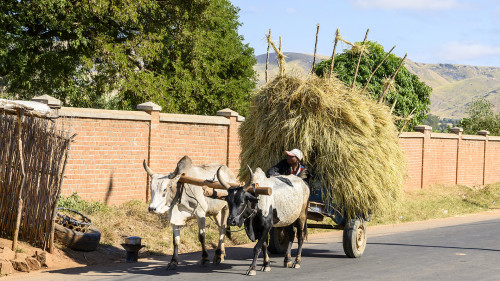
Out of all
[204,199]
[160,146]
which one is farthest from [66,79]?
[204,199]

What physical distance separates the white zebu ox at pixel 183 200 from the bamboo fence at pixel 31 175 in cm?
205

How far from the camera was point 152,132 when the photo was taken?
16359mm

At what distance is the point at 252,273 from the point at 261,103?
11.8 feet

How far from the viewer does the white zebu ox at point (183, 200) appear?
32.0ft

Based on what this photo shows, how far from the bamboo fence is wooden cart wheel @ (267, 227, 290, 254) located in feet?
13.2

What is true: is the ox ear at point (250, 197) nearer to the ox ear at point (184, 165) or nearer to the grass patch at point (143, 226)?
the ox ear at point (184, 165)

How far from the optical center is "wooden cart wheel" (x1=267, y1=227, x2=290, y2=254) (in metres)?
12.1

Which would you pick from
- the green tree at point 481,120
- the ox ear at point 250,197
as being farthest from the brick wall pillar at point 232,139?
the green tree at point 481,120

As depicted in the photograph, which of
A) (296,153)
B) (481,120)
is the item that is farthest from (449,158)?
(296,153)

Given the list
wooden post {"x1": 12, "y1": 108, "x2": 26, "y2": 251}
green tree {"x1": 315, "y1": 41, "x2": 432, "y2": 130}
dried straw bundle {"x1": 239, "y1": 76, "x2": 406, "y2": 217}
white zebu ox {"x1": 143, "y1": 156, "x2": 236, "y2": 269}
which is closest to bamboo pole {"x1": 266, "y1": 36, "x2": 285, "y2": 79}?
dried straw bundle {"x1": 239, "y1": 76, "x2": 406, "y2": 217}

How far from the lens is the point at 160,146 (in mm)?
16688

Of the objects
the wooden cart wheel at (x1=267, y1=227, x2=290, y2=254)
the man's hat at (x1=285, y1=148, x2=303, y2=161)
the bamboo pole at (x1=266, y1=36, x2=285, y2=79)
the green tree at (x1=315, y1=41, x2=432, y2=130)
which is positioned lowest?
the wooden cart wheel at (x1=267, y1=227, x2=290, y2=254)

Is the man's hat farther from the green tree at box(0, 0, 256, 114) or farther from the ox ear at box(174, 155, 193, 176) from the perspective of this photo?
the green tree at box(0, 0, 256, 114)

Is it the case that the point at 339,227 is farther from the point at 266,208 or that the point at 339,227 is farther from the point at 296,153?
the point at 266,208
